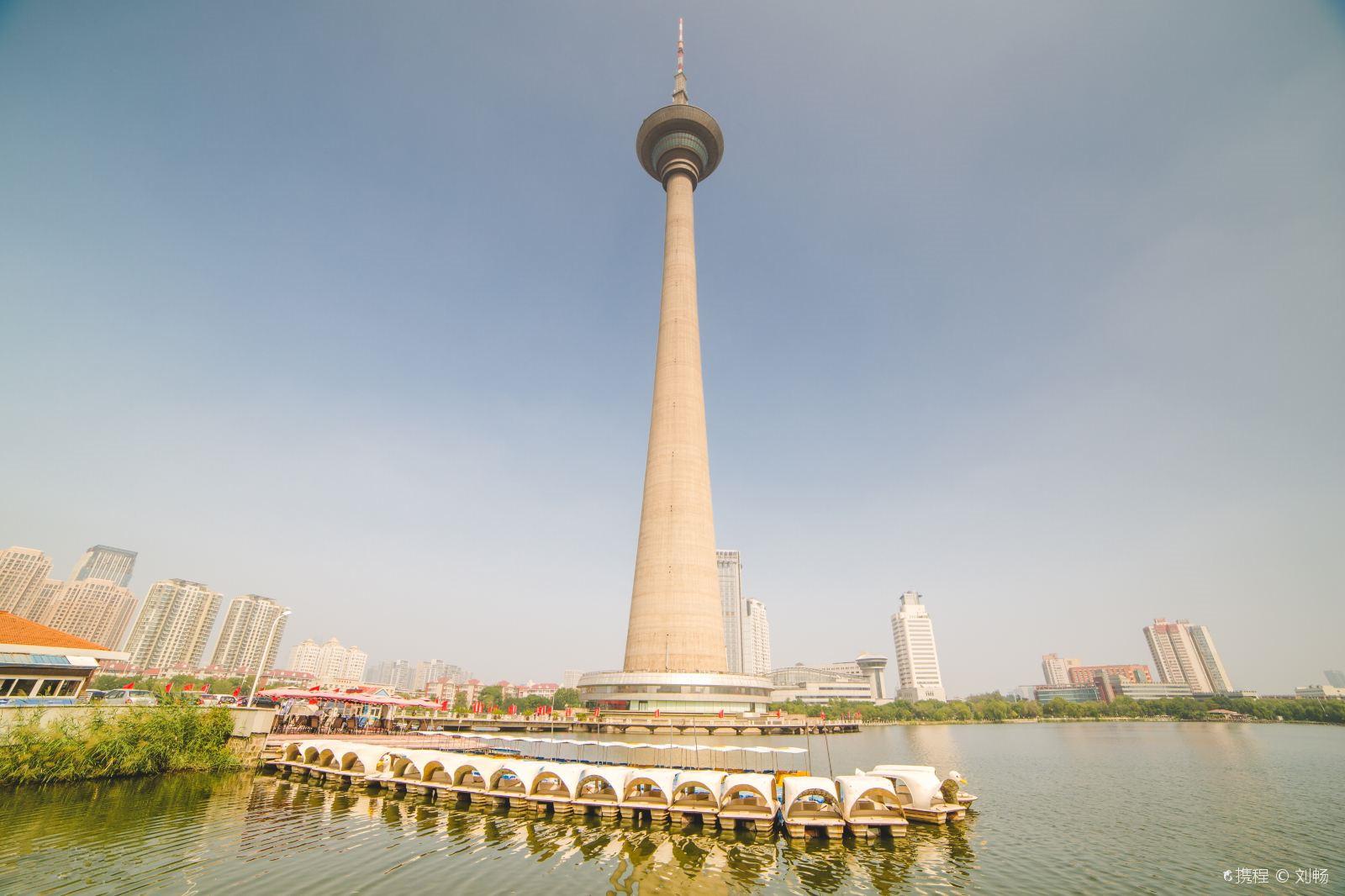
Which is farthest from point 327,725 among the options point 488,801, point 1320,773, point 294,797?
point 1320,773

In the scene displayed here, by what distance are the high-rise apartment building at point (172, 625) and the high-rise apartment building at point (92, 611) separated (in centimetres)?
708

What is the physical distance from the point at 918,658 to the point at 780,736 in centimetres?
15494

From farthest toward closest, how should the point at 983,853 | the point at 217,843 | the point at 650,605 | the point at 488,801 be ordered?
1. the point at 650,605
2. the point at 488,801
3. the point at 983,853
4. the point at 217,843

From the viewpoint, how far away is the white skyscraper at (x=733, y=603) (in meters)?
165

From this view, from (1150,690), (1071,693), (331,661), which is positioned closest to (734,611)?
(1071,693)

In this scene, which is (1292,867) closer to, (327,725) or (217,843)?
(217,843)

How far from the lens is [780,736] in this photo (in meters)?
55.2

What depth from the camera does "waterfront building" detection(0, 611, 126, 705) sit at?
2319 cm

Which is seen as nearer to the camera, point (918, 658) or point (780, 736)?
point (780, 736)

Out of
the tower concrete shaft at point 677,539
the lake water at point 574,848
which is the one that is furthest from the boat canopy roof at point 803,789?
the tower concrete shaft at point 677,539

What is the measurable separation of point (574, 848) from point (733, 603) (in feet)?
514

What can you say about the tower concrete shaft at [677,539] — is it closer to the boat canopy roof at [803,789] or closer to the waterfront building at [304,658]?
the boat canopy roof at [803,789]

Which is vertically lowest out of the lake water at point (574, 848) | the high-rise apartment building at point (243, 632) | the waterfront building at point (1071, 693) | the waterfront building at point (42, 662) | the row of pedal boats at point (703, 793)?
the lake water at point (574, 848)

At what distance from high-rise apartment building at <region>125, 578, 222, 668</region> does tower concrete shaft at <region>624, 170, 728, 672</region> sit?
449 ft
